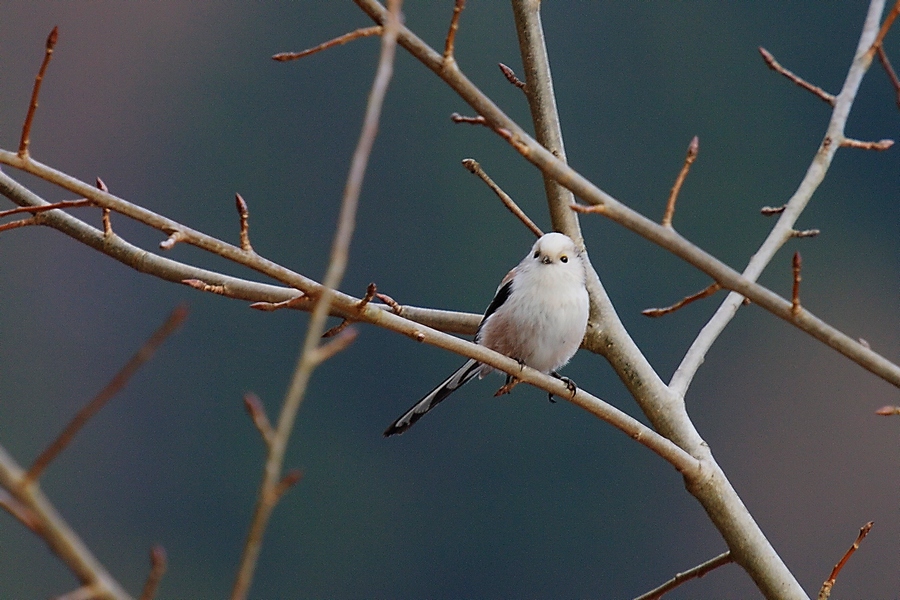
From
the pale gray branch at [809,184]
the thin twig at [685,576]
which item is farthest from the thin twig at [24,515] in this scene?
the thin twig at [685,576]

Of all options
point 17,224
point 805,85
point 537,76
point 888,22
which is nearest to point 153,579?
point 17,224

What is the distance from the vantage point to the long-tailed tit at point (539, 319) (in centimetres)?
157

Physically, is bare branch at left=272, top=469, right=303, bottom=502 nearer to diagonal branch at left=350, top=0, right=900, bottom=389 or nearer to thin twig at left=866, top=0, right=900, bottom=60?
diagonal branch at left=350, top=0, right=900, bottom=389

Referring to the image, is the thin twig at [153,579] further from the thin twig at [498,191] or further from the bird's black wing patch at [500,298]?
the bird's black wing patch at [500,298]

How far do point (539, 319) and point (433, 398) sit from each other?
240 mm

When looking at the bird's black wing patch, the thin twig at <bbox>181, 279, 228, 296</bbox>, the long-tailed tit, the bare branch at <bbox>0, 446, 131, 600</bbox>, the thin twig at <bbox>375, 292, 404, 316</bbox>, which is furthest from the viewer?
the bird's black wing patch

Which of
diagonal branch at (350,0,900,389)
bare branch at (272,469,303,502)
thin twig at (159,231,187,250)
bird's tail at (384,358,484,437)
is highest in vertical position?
diagonal branch at (350,0,900,389)

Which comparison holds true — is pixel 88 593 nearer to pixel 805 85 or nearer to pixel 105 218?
pixel 105 218

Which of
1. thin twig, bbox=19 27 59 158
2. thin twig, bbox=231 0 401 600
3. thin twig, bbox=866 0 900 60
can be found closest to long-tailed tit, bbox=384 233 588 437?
thin twig, bbox=866 0 900 60

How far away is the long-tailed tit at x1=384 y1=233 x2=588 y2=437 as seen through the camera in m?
1.57

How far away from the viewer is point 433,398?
1624 millimetres

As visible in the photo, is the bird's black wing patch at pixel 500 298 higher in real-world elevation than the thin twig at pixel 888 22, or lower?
lower

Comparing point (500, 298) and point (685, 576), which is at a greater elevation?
point (500, 298)

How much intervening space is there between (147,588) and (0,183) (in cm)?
92
